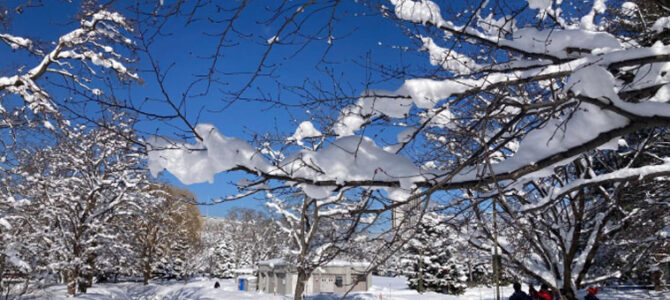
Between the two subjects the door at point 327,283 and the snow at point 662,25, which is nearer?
the snow at point 662,25

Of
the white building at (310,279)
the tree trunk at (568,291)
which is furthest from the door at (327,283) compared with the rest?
the tree trunk at (568,291)

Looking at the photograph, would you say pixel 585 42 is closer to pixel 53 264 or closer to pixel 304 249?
pixel 304 249

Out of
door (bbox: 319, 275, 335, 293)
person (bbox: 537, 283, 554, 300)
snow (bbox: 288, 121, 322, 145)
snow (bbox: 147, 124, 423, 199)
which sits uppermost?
snow (bbox: 288, 121, 322, 145)

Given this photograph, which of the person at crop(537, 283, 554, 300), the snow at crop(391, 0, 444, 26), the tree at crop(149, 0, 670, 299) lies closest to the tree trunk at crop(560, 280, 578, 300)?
the person at crop(537, 283, 554, 300)

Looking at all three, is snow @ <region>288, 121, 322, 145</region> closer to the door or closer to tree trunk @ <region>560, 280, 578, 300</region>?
tree trunk @ <region>560, 280, 578, 300</region>

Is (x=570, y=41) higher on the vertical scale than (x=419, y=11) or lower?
lower

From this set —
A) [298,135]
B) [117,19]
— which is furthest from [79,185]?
[298,135]

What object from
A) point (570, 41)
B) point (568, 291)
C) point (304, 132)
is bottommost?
point (568, 291)

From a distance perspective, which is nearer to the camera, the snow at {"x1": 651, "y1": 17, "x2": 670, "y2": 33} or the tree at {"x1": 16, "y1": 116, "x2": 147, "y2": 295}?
the snow at {"x1": 651, "y1": 17, "x2": 670, "y2": 33}

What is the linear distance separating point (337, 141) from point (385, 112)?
0.57 metres

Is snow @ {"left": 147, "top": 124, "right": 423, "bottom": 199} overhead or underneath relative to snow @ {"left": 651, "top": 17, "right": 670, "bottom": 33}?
underneath

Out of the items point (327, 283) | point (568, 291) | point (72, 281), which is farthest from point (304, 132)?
point (327, 283)

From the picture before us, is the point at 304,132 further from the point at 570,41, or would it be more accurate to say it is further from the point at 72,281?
the point at 72,281

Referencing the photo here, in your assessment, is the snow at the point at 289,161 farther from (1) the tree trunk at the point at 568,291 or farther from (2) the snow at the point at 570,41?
(1) the tree trunk at the point at 568,291
